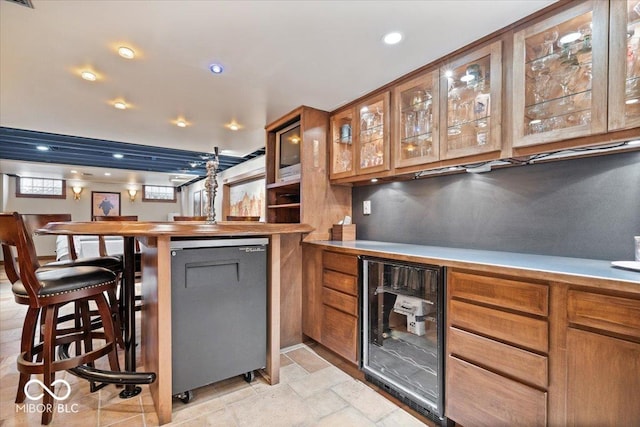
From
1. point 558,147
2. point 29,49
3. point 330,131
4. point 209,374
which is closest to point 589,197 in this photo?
point 558,147

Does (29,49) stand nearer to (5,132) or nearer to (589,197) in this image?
(5,132)

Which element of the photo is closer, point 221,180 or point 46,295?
point 46,295

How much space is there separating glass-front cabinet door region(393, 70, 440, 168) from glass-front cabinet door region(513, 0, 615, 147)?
1.62 feet

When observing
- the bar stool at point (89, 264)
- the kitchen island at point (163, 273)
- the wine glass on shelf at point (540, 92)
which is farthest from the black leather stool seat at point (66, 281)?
the wine glass on shelf at point (540, 92)

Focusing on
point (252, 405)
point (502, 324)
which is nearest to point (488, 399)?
point (502, 324)

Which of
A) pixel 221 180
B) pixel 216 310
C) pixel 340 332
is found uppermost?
pixel 221 180

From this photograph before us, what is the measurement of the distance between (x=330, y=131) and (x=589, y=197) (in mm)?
2025

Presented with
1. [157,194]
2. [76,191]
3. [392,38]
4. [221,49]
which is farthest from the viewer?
[157,194]

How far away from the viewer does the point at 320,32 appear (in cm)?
172

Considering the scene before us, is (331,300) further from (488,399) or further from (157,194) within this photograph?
(157,194)

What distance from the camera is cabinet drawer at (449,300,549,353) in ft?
4.09

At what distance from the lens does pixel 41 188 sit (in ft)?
27.7

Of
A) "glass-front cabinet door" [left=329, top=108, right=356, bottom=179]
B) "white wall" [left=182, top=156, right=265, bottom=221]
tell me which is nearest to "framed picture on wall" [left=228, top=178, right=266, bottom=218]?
"white wall" [left=182, top=156, right=265, bottom=221]

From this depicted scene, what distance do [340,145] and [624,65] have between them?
1.93 m
